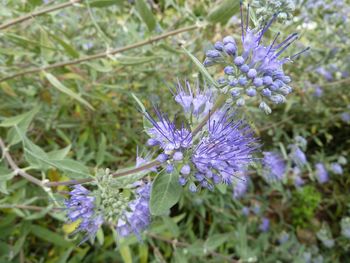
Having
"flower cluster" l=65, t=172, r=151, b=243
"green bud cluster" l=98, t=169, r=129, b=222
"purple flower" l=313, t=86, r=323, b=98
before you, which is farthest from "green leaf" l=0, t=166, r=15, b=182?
"purple flower" l=313, t=86, r=323, b=98

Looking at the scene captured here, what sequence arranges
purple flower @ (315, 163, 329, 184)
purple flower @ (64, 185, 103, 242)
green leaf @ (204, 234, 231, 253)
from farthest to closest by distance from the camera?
purple flower @ (315, 163, 329, 184) < green leaf @ (204, 234, 231, 253) < purple flower @ (64, 185, 103, 242)

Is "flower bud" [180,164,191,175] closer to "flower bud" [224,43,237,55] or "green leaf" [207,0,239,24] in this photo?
"flower bud" [224,43,237,55]

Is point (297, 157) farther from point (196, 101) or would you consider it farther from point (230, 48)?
point (230, 48)

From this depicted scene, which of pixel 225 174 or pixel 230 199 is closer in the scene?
pixel 225 174

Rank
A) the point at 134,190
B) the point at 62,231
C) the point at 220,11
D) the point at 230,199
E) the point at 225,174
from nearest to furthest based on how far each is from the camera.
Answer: the point at 225,174 → the point at 134,190 → the point at 220,11 → the point at 62,231 → the point at 230,199

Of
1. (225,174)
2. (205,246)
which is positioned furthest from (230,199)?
(225,174)

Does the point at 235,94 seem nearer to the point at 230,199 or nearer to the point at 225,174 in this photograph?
the point at 225,174

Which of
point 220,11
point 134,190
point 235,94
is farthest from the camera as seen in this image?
point 220,11
